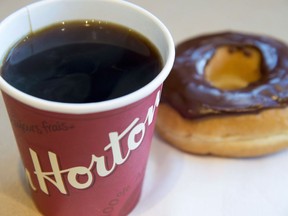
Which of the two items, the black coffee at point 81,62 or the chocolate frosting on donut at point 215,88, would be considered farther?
the chocolate frosting on donut at point 215,88

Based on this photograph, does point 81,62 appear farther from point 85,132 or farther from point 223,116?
point 223,116

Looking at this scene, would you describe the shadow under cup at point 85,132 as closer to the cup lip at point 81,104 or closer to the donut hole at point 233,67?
the cup lip at point 81,104

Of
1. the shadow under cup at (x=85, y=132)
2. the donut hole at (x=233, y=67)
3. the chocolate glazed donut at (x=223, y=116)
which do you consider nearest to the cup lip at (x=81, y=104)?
the shadow under cup at (x=85, y=132)

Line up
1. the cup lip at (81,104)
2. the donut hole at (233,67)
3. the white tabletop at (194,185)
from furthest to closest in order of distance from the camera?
the donut hole at (233,67)
the white tabletop at (194,185)
the cup lip at (81,104)

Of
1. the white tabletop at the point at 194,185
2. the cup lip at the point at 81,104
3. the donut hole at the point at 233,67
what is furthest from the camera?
the donut hole at the point at 233,67

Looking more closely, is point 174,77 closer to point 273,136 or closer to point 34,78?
point 273,136

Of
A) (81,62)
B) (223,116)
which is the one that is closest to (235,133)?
(223,116)

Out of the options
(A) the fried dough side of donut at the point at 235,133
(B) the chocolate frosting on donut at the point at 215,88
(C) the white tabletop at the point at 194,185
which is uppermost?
(B) the chocolate frosting on donut at the point at 215,88

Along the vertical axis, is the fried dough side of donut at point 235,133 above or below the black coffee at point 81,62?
below
